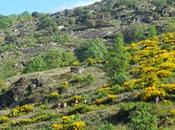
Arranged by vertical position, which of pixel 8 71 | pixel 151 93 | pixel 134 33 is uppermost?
pixel 151 93

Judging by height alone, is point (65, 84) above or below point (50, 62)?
above

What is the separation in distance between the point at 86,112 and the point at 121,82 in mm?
14026

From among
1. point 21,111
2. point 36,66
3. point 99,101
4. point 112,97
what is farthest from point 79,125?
point 36,66

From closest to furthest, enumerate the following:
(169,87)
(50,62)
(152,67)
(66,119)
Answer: (66,119) → (169,87) → (152,67) → (50,62)

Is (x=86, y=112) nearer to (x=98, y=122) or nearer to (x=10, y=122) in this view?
(x=98, y=122)

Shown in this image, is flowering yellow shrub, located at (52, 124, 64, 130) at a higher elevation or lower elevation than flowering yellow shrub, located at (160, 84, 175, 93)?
lower

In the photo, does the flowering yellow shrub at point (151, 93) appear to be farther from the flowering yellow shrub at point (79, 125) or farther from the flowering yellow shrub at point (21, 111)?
the flowering yellow shrub at point (21, 111)

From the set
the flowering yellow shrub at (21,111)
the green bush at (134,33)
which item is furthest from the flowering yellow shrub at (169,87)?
the green bush at (134,33)

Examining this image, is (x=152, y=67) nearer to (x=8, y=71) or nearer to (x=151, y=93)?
(x=151, y=93)

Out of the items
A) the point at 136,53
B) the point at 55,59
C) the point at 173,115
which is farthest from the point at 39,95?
the point at 55,59

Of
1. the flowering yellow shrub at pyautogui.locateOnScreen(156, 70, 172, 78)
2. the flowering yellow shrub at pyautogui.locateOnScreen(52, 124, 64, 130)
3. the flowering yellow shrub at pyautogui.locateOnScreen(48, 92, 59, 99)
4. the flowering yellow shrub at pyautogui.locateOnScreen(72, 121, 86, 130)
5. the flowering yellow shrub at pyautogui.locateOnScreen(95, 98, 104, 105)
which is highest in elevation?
the flowering yellow shrub at pyautogui.locateOnScreen(156, 70, 172, 78)

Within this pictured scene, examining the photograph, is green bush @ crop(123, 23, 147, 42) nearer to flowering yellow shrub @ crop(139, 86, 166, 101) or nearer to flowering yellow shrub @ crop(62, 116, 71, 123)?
flowering yellow shrub @ crop(139, 86, 166, 101)

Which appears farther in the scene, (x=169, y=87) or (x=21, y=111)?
(x=21, y=111)

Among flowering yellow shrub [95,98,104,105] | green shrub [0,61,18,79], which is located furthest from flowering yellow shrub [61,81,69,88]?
green shrub [0,61,18,79]
